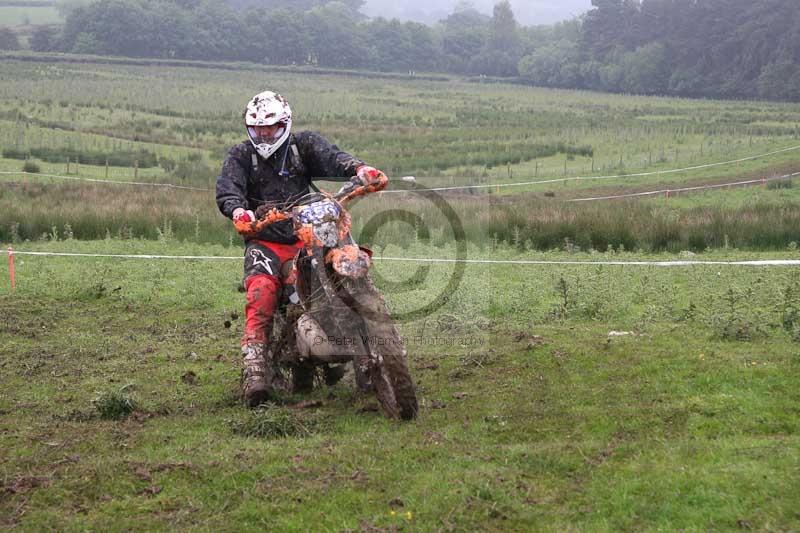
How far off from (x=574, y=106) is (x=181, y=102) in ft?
122

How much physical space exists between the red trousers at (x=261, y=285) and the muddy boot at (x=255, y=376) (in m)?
0.09

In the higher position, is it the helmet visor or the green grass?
the helmet visor

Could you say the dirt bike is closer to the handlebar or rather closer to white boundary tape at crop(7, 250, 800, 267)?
the handlebar

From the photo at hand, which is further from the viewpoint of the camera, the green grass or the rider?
the rider

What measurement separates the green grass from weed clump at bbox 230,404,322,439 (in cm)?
2

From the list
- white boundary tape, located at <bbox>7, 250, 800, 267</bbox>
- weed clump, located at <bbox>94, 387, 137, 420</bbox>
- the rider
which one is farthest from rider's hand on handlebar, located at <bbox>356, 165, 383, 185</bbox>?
white boundary tape, located at <bbox>7, 250, 800, 267</bbox>

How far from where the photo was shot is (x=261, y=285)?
29.7 feet

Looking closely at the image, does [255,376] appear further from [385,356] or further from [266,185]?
[266,185]

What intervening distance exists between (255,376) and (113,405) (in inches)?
50.0

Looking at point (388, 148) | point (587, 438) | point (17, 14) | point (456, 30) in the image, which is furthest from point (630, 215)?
point (17, 14)

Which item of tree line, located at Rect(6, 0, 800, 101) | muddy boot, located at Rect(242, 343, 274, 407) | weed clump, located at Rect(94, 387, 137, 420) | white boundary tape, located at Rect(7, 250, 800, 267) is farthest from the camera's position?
tree line, located at Rect(6, 0, 800, 101)

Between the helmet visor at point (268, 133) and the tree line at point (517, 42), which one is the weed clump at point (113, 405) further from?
the tree line at point (517, 42)

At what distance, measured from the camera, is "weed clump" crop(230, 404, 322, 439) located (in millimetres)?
7883

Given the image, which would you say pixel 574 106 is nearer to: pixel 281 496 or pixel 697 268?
pixel 697 268
